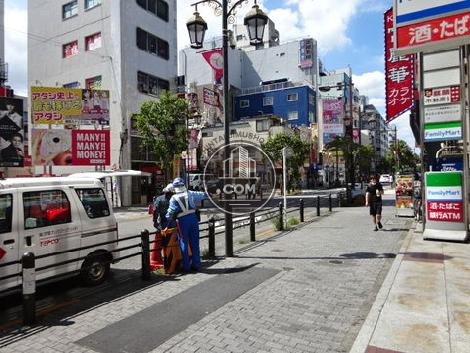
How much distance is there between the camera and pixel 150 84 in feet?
109

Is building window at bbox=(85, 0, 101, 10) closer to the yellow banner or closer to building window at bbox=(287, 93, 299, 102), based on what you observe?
the yellow banner

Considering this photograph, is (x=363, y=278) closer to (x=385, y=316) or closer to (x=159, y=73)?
(x=385, y=316)

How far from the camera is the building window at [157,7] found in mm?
32688

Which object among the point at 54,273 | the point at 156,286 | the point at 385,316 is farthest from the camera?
the point at 156,286

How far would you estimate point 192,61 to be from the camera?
7056cm

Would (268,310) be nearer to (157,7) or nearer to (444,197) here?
(444,197)

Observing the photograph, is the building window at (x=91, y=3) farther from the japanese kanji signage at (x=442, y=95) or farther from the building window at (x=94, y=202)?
the building window at (x=94, y=202)

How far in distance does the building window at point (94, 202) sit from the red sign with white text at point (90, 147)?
822 inches


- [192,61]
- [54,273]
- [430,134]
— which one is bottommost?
[54,273]

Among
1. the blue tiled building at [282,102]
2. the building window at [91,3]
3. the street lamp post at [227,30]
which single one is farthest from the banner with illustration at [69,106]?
the blue tiled building at [282,102]

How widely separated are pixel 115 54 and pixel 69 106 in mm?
6238

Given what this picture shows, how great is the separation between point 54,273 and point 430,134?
11090 millimetres

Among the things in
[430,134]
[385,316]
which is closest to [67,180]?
[385,316]

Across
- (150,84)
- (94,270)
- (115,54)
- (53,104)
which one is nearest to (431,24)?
(94,270)
